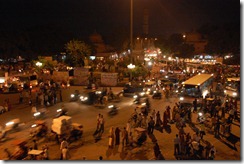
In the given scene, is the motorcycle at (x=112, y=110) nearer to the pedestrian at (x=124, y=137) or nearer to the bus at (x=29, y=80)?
the pedestrian at (x=124, y=137)

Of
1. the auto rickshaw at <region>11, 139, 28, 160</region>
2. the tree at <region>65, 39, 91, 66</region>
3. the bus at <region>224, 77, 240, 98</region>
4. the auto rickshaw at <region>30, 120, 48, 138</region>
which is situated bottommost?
the auto rickshaw at <region>11, 139, 28, 160</region>

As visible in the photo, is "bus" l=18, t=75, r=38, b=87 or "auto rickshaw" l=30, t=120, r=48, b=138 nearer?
"auto rickshaw" l=30, t=120, r=48, b=138

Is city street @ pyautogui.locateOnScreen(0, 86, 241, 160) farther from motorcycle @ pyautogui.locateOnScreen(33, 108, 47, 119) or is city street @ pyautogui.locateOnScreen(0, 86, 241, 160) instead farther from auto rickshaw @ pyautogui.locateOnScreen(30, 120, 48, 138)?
auto rickshaw @ pyautogui.locateOnScreen(30, 120, 48, 138)

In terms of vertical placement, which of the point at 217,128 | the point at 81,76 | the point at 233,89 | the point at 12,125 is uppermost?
the point at 81,76

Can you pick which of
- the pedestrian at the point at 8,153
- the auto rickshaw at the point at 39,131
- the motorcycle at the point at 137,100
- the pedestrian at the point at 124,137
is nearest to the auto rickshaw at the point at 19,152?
the pedestrian at the point at 8,153

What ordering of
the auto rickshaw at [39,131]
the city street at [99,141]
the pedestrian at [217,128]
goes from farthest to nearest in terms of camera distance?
the pedestrian at [217,128] < the auto rickshaw at [39,131] < the city street at [99,141]

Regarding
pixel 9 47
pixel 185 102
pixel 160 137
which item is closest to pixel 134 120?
pixel 160 137

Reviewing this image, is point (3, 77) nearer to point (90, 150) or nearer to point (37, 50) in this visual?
point (90, 150)

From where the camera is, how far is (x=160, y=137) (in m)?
15.1

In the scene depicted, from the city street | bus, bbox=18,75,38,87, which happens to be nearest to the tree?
bus, bbox=18,75,38,87

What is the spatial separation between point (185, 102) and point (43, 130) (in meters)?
11.4

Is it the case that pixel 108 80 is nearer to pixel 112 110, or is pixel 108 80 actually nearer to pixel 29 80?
pixel 29 80

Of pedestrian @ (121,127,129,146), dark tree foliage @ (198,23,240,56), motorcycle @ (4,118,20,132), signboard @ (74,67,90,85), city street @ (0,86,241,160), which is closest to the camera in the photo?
city street @ (0,86,241,160)

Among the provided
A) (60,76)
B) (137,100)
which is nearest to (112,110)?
(137,100)
